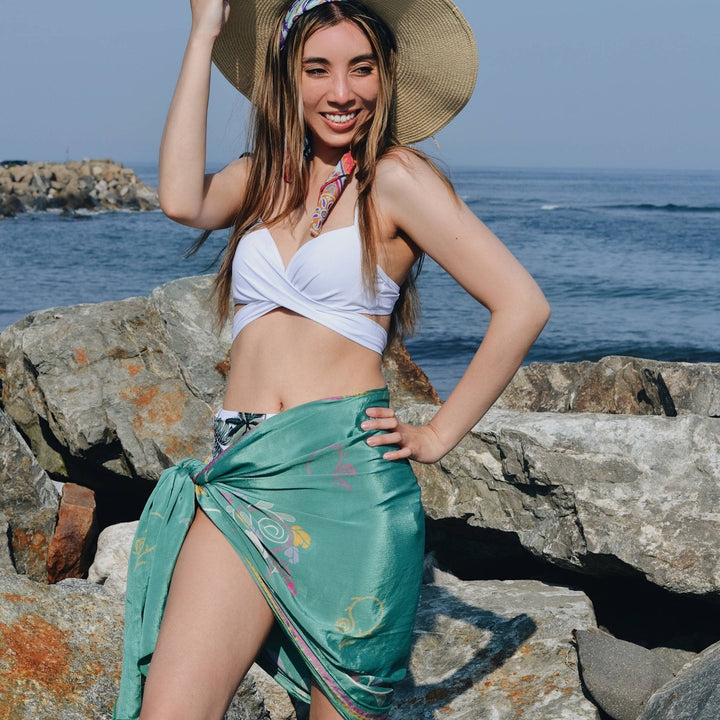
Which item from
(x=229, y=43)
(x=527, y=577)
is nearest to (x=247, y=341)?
(x=229, y=43)

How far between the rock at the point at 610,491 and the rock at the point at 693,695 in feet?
2.45

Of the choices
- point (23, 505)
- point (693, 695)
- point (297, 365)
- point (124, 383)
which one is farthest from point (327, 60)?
point (124, 383)

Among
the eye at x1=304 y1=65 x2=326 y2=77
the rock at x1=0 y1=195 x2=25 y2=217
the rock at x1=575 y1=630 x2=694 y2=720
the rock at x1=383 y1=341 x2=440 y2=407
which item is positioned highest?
the eye at x1=304 y1=65 x2=326 y2=77

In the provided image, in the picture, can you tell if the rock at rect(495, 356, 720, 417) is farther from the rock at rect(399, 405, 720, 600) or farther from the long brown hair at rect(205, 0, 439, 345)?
the long brown hair at rect(205, 0, 439, 345)

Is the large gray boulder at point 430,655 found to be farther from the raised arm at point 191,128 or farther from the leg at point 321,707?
the raised arm at point 191,128

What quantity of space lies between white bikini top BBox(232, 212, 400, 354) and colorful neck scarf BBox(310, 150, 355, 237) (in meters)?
0.04

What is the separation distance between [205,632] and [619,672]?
1.84 meters

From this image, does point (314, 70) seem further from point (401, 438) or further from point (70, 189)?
point (70, 189)

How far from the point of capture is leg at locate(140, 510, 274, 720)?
6.93ft

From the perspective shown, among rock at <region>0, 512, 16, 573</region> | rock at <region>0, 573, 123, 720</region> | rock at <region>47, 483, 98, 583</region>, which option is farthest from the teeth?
rock at <region>47, 483, 98, 583</region>

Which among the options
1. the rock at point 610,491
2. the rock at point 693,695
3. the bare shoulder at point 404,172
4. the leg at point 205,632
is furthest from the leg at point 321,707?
the rock at point 610,491

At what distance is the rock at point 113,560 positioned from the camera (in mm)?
4672

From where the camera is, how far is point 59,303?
17.4 metres

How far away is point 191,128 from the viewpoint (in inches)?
96.0
